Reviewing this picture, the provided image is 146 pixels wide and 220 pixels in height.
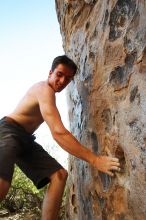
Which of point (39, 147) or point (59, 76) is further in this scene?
point (39, 147)

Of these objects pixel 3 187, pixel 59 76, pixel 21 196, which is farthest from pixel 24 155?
pixel 21 196

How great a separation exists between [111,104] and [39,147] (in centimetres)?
97

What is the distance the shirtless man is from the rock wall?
25cm

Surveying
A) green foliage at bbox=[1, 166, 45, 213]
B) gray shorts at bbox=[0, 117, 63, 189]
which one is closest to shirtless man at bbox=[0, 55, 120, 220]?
gray shorts at bbox=[0, 117, 63, 189]

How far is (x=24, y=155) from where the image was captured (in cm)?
407

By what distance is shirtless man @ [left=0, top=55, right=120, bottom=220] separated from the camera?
3.50 meters

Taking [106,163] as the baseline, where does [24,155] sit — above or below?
below

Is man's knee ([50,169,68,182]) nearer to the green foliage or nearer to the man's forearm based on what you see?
the man's forearm

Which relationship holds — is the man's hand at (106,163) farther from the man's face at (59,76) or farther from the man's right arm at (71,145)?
the man's face at (59,76)

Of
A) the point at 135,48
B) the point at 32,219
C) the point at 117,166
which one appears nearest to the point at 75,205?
the point at 117,166

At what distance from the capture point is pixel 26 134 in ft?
13.1

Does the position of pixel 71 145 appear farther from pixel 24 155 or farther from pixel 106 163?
pixel 24 155

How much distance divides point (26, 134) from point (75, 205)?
4.51 ft

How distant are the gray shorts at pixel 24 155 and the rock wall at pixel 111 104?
1.55 feet
